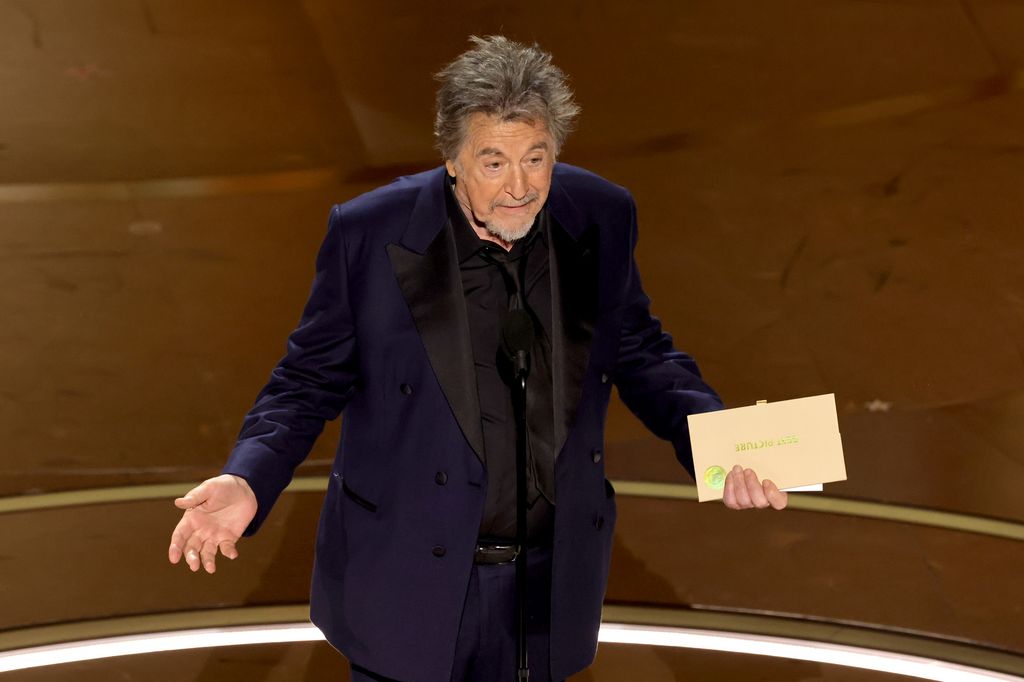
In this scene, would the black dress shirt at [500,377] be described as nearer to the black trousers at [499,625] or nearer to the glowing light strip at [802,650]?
the black trousers at [499,625]

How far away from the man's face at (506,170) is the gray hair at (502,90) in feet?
0.05

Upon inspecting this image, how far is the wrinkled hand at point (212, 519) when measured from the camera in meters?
1.73

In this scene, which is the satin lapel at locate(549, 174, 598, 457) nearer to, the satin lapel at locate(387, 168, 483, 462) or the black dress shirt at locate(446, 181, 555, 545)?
the black dress shirt at locate(446, 181, 555, 545)

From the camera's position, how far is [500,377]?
6.22 feet

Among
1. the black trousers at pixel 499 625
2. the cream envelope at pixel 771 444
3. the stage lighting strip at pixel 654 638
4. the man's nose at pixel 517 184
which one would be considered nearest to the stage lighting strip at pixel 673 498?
the stage lighting strip at pixel 654 638

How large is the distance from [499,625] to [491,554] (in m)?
0.11

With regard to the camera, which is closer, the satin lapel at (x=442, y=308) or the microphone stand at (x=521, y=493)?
the microphone stand at (x=521, y=493)

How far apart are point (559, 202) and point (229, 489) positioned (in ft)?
2.09

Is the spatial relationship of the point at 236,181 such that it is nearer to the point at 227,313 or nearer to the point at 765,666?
the point at 227,313

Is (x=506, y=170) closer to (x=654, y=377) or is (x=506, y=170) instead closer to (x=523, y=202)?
(x=523, y=202)

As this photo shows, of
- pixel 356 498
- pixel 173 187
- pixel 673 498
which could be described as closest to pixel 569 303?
pixel 356 498

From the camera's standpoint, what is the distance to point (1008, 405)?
385 cm

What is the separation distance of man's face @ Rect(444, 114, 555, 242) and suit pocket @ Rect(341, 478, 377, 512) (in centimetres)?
43

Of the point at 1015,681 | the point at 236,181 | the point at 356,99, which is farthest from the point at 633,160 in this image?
the point at 1015,681
